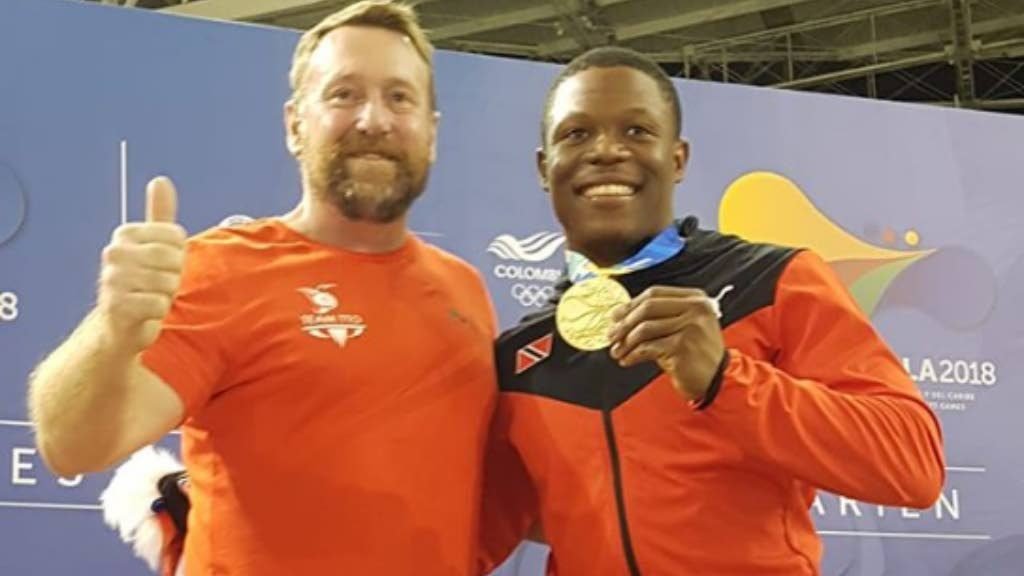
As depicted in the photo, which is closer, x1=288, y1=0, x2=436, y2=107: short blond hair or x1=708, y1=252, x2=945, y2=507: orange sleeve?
x1=708, y1=252, x2=945, y2=507: orange sleeve

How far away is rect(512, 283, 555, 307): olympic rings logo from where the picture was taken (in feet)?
12.0

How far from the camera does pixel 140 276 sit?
4.70ft

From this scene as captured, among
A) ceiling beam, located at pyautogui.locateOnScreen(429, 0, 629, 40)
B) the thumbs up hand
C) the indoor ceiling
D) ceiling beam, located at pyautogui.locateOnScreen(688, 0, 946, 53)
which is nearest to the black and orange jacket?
the thumbs up hand

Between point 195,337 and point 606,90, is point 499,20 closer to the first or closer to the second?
point 606,90

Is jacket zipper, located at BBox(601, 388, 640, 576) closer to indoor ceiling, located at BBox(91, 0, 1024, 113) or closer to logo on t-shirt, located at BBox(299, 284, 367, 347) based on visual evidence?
logo on t-shirt, located at BBox(299, 284, 367, 347)

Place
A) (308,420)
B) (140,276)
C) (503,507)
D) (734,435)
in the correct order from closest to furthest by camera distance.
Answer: (140,276) → (734,435) → (308,420) → (503,507)

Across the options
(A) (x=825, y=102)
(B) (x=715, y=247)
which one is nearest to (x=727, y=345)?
(B) (x=715, y=247)

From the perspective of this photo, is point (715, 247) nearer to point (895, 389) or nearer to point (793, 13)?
point (895, 389)

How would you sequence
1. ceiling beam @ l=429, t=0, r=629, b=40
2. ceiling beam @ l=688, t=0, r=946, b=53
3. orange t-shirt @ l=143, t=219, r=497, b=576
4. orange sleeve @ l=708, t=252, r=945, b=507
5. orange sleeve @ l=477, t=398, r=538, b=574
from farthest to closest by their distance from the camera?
1. ceiling beam @ l=688, t=0, r=946, b=53
2. ceiling beam @ l=429, t=0, r=629, b=40
3. orange sleeve @ l=477, t=398, r=538, b=574
4. orange t-shirt @ l=143, t=219, r=497, b=576
5. orange sleeve @ l=708, t=252, r=945, b=507

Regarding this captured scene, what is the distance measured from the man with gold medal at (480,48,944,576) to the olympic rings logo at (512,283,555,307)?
1.43 m

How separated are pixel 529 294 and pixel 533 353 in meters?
1.52

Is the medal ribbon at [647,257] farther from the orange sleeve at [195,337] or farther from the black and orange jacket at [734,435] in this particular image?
the orange sleeve at [195,337]

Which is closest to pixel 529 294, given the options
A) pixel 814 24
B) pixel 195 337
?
pixel 195 337

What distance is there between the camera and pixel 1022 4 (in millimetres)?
8125
